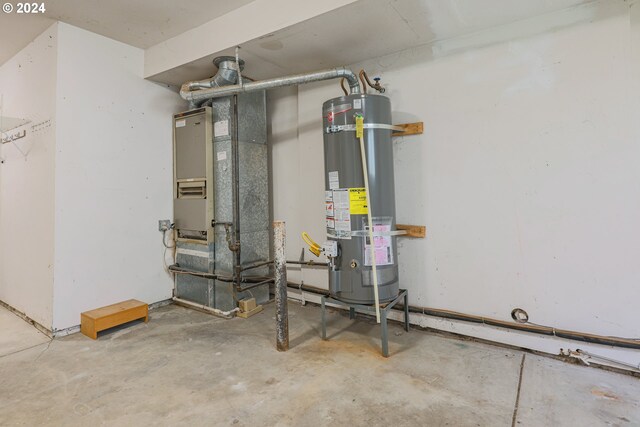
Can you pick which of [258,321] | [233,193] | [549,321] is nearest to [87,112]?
[233,193]

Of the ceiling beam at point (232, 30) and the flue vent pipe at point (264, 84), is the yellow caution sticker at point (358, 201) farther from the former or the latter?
the ceiling beam at point (232, 30)

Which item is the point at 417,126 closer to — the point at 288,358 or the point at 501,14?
the point at 501,14

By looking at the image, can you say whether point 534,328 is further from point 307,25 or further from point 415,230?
point 307,25

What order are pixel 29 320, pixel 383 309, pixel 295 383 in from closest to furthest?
pixel 295 383
pixel 383 309
pixel 29 320

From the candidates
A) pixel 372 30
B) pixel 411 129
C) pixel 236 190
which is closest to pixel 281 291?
pixel 236 190

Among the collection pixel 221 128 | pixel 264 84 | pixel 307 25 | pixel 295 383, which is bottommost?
pixel 295 383

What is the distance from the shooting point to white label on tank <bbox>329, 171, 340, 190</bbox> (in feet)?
7.11

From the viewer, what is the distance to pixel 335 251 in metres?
2.15

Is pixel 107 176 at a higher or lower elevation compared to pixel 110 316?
higher

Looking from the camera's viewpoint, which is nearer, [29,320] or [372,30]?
[372,30]

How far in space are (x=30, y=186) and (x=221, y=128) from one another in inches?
65.6

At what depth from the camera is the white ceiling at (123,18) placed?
Answer: 221cm

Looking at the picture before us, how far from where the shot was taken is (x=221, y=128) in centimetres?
284

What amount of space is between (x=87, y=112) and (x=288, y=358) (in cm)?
250
